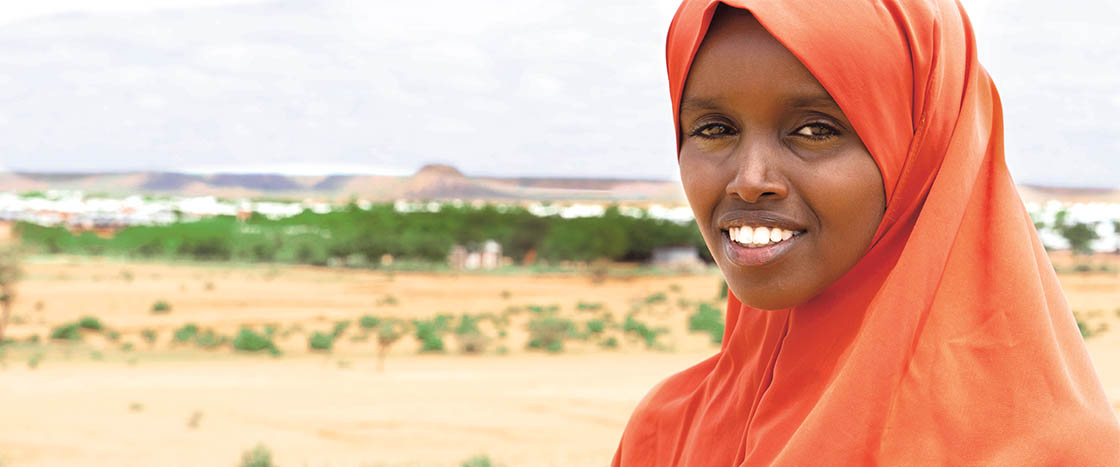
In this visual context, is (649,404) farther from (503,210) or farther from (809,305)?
(503,210)

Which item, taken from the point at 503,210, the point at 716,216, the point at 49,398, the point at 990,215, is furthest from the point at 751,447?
the point at 503,210

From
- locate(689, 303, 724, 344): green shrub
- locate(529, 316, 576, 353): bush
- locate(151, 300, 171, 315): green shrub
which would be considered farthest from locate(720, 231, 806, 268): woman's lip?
locate(151, 300, 171, 315): green shrub

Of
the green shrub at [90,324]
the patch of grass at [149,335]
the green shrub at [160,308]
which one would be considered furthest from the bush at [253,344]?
the green shrub at [160,308]

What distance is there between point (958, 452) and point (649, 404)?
0.64 meters

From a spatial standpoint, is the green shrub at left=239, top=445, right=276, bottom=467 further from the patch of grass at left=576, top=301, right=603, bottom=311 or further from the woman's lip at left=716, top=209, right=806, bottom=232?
the patch of grass at left=576, top=301, right=603, bottom=311

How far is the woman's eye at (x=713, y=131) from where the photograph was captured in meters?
1.32

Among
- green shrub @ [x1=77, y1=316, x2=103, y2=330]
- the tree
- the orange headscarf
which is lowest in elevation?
green shrub @ [x1=77, y1=316, x2=103, y2=330]

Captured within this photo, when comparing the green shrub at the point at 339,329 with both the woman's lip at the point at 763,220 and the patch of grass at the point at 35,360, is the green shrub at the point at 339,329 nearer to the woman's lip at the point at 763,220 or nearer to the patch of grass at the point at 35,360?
the patch of grass at the point at 35,360

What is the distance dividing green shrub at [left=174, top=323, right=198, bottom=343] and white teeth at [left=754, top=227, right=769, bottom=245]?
24863mm

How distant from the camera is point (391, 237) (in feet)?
155

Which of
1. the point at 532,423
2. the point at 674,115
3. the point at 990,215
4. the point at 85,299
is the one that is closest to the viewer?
the point at 990,215

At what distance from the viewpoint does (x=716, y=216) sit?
1340 mm

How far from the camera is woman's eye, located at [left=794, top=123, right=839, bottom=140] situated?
125 cm

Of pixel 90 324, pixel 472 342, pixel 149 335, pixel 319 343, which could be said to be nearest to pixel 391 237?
pixel 90 324
